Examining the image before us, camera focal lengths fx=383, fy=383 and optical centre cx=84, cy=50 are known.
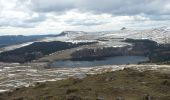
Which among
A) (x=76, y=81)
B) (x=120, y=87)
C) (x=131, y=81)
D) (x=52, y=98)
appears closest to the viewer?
(x=52, y=98)

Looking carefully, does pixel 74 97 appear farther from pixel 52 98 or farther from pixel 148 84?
pixel 148 84

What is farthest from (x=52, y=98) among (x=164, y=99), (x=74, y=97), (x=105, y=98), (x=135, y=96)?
(x=164, y=99)

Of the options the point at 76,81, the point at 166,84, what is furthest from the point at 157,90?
the point at 76,81

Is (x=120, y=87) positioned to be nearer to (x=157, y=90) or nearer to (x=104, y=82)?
(x=157, y=90)

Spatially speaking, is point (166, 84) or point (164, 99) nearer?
point (164, 99)

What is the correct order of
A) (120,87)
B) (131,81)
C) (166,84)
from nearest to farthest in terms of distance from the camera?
(120,87), (166,84), (131,81)

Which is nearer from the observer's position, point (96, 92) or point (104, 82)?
point (96, 92)

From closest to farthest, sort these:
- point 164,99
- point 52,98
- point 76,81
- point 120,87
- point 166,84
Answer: point 164,99, point 52,98, point 120,87, point 166,84, point 76,81

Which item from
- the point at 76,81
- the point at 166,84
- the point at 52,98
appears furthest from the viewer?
the point at 76,81

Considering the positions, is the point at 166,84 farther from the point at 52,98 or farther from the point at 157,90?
the point at 52,98
